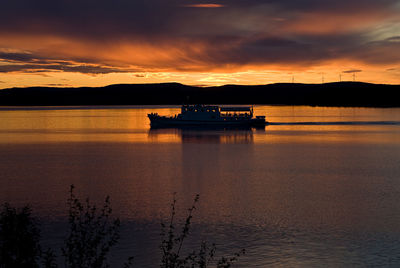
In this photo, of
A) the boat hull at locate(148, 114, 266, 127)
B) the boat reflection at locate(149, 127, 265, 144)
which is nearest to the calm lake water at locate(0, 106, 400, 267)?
the boat reflection at locate(149, 127, 265, 144)

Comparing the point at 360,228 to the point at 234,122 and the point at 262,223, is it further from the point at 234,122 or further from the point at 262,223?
the point at 234,122

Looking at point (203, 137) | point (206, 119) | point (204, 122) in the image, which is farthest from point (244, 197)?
point (206, 119)

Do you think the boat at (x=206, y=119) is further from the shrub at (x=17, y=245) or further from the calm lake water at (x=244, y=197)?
the shrub at (x=17, y=245)


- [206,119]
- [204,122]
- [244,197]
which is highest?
[206,119]

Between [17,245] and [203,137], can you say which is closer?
[17,245]

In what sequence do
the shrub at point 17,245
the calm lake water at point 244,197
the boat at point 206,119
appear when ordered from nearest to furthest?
1. the shrub at point 17,245
2. the calm lake water at point 244,197
3. the boat at point 206,119

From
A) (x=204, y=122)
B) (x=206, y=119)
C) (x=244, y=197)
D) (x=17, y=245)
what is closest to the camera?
(x=17, y=245)

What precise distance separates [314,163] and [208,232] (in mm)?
27780

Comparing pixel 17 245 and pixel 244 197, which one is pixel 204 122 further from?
pixel 17 245

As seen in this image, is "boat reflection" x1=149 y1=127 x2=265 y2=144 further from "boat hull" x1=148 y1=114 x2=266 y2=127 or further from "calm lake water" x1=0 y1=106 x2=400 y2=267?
"calm lake water" x1=0 y1=106 x2=400 y2=267

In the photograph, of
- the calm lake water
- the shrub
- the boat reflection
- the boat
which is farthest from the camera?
the boat

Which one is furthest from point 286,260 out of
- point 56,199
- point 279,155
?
point 279,155

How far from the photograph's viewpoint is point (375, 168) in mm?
42188

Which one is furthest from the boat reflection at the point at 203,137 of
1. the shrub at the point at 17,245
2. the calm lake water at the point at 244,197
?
the shrub at the point at 17,245
